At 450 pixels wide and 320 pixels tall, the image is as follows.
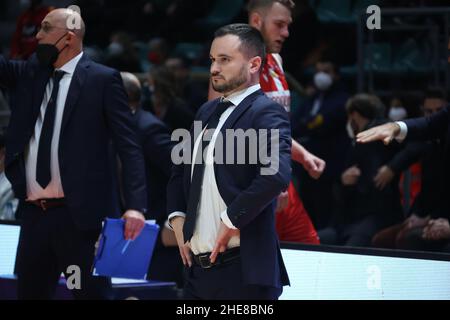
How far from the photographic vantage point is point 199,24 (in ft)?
43.5

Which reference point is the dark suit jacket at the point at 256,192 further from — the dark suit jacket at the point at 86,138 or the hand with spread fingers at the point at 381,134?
the dark suit jacket at the point at 86,138

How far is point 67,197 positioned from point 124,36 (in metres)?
6.57

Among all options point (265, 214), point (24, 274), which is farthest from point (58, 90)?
point (265, 214)

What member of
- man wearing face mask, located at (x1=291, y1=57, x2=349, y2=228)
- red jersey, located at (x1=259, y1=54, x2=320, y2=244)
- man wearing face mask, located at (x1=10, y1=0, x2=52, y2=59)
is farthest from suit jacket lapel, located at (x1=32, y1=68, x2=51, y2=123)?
man wearing face mask, located at (x1=291, y1=57, x2=349, y2=228)

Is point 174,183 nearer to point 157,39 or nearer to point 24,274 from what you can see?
point 24,274

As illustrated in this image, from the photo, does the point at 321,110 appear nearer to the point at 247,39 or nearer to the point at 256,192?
the point at 247,39

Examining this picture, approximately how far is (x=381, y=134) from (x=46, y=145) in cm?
176

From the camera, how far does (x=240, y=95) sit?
5.01 metres

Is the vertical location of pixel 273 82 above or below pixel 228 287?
above

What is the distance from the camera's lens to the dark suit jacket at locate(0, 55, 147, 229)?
580 cm

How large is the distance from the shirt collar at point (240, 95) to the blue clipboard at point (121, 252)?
1.19 metres

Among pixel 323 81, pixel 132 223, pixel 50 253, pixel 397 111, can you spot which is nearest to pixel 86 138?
pixel 132 223

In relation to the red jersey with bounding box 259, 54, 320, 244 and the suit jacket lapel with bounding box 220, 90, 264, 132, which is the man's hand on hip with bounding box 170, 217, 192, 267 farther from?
the red jersey with bounding box 259, 54, 320, 244

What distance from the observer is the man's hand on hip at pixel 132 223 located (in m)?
5.93
